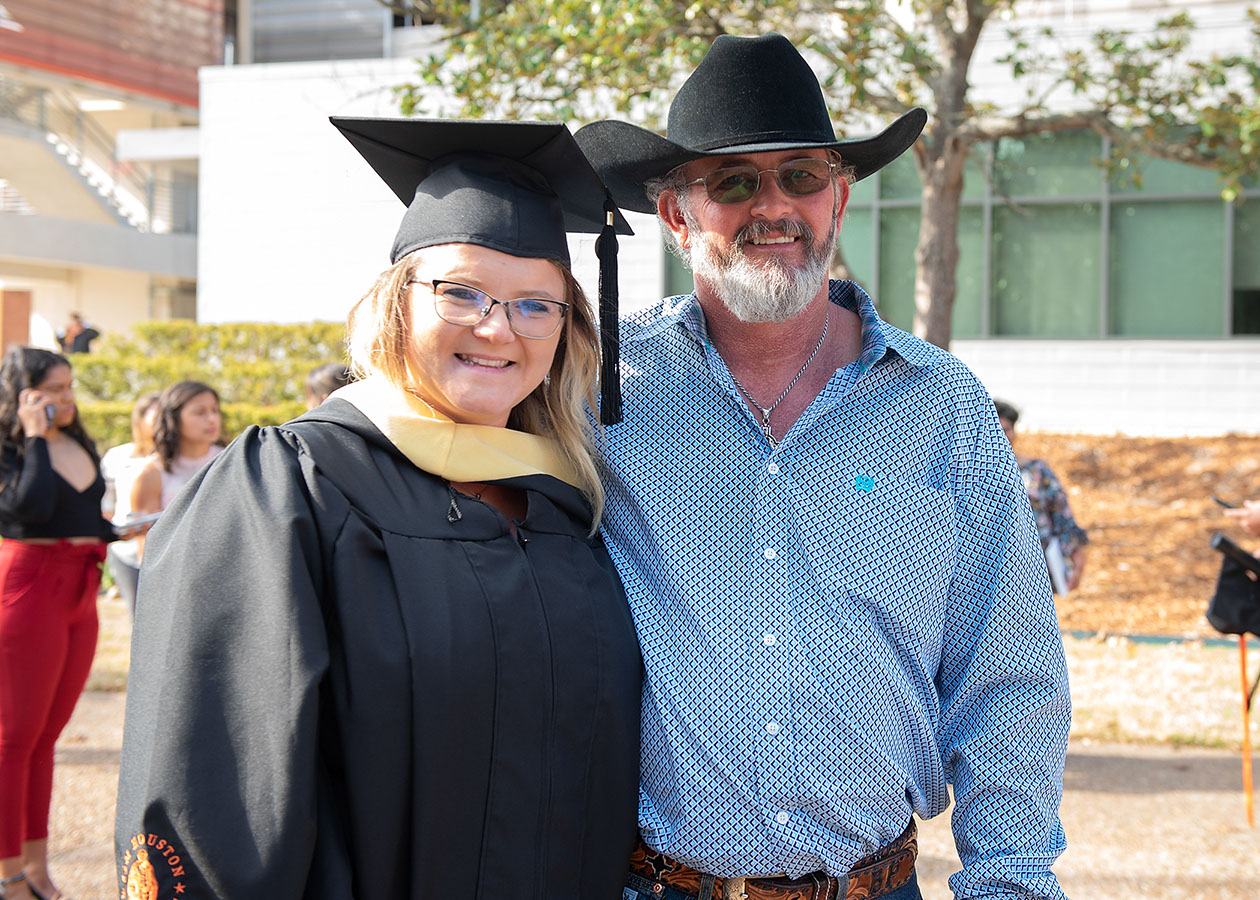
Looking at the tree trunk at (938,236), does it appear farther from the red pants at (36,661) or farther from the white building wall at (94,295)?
the white building wall at (94,295)

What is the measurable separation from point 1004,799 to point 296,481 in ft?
4.59

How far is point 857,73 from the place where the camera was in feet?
24.2

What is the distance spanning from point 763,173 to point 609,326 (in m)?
0.44

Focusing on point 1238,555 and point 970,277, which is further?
point 970,277

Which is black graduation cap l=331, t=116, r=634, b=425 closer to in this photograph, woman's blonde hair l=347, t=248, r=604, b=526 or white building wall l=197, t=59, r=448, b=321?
woman's blonde hair l=347, t=248, r=604, b=526

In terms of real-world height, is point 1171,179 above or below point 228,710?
above

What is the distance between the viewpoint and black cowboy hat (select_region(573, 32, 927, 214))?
2457mm

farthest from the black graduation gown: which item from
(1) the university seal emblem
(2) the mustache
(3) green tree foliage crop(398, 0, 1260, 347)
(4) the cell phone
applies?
(3) green tree foliage crop(398, 0, 1260, 347)

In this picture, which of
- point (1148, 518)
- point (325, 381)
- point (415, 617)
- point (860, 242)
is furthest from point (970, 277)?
point (415, 617)

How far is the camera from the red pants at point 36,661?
15.4 feet

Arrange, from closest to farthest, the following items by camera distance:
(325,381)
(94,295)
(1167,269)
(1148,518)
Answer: (325,381)
(1148,518)
(1167,269)
(94,295)

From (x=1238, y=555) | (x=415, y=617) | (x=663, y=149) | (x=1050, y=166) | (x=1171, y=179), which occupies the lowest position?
(x=1238, y=555)

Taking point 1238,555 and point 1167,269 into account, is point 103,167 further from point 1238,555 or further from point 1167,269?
point 1238,555

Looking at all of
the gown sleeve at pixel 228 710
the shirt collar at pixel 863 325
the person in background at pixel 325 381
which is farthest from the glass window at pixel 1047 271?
the gown sleeve at pixel 228 710
